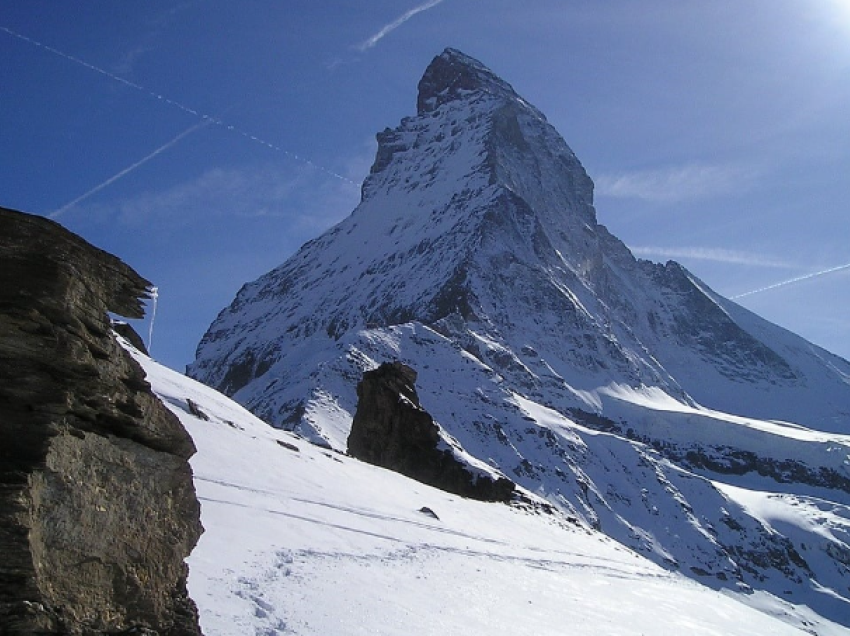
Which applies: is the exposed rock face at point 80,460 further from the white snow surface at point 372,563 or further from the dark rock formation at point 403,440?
the dark rock formation at point 403,440

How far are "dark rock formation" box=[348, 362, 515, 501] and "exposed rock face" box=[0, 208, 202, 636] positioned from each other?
4777 cm

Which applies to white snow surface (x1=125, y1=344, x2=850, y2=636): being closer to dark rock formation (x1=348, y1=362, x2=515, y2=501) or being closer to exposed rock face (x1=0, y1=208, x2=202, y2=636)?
exposed rock face (x1=0, y1=208, x2=202, y2=636)

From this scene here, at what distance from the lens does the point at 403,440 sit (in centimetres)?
6038

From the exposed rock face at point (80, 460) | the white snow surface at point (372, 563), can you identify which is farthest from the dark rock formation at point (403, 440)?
the exposed rock face at point (80, 460)

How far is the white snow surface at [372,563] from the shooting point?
1398 centimetres

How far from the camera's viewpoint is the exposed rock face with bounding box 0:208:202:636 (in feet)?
24.7

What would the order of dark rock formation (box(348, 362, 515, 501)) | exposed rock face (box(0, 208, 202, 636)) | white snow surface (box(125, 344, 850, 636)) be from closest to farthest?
exposed rock face (box(0, 208, 202, 636)) < white snow surface (box(125, 344, 850, 636)) < dark rock formation (box(348, 362, 515, 501))

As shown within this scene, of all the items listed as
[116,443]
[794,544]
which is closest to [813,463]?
[794,544]

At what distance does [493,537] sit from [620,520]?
85618mm

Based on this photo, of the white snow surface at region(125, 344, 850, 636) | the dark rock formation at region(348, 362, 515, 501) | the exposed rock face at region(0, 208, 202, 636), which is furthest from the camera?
the dark rock formation at region(348, 362, 515, 501)

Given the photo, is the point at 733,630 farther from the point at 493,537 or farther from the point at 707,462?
the point at 707,462

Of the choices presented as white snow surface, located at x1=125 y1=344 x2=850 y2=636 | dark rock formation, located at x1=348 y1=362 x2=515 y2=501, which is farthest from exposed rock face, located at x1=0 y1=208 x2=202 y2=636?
dark rock formation, located at x1=348 y1=362 x2=515 y2=501

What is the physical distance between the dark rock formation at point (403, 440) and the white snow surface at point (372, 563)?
1536cm

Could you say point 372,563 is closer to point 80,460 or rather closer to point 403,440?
point 80,460
